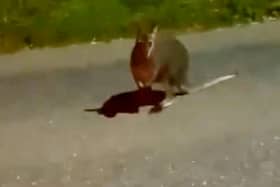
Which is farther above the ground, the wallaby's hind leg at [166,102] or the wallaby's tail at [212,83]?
the wallaby's hind leg at [166,102]

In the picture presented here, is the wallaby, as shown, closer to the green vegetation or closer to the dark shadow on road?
the dark shadow on road

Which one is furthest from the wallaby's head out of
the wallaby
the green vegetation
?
the green vegetation

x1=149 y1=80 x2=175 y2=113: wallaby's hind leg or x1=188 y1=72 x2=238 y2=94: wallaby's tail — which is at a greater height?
x1=149 y1=80 x2=175 y2=113: wallaby's hind leg

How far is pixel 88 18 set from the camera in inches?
44.4

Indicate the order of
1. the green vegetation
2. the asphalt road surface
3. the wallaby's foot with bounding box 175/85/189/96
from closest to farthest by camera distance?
the asphalt road surface → the wallaby's foot with bounding box 175/85/189/96 → the green vegetation

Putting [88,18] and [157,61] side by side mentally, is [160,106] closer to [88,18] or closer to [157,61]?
[157,61]

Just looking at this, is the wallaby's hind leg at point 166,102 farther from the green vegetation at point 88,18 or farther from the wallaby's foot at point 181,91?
the green vegetation at point 88,18

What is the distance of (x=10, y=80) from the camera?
1.02 m

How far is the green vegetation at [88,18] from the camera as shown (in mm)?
1112

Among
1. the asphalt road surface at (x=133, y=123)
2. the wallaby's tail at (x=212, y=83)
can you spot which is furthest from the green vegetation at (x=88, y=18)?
the wallaby's tail at (x=212, y=83)

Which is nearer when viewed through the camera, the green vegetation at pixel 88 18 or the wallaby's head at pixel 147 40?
the wallaby's head at pixel 147 40

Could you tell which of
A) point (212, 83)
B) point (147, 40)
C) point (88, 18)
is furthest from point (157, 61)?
point (88, 18)

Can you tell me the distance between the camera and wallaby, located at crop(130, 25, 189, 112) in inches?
33.2

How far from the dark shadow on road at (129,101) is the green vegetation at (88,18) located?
0.16 meters
